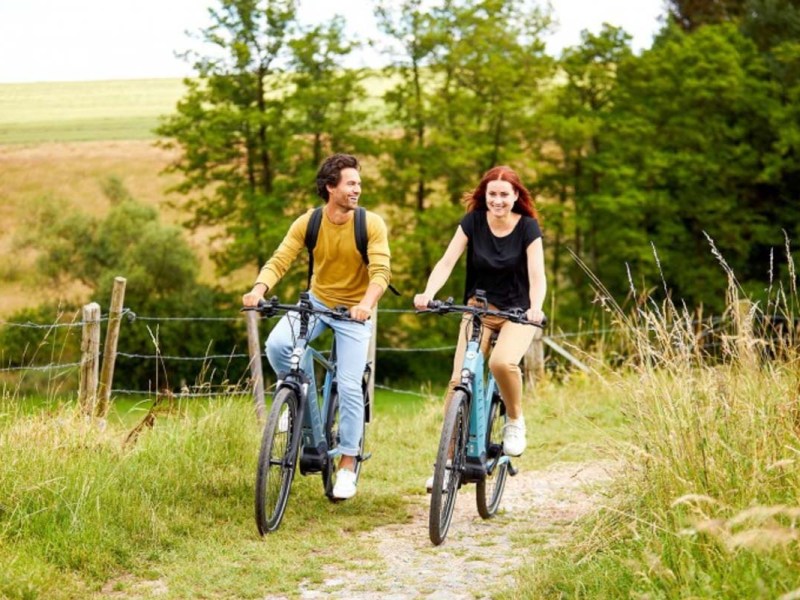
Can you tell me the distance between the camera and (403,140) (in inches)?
1362

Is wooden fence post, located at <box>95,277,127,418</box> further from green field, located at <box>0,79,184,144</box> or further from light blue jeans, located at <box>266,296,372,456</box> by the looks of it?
green field, located at <box>0,79,184,144</box>

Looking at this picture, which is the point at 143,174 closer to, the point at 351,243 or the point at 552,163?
the point at 552,163

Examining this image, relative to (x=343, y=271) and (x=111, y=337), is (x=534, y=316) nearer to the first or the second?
(x=343, y=271)

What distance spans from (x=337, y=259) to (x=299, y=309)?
1.97 feet

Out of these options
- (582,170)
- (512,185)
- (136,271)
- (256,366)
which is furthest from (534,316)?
(136,271)

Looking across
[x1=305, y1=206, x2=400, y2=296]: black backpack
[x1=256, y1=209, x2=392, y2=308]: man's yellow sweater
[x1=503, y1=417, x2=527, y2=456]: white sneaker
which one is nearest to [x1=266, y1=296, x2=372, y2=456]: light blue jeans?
[x1=256, y1=209, x2=392, y2=308]: man's yellow sweater

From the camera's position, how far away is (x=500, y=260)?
6.37 m

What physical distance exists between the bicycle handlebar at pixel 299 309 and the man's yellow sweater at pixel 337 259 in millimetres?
262

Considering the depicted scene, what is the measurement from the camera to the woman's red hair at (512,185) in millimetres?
6371

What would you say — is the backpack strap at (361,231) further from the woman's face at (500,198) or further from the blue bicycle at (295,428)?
the woman's face at (500,198)

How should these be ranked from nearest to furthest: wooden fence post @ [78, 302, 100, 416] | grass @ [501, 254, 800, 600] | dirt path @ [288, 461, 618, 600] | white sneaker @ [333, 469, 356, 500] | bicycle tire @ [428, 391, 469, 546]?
grass @ [501, 254, 800, 600]
dirt path @ [288, 461, 618, 600]
bicycle tire @ [428, 391, 469, 546]
white sneaker @ [333, 469, 356, 500]
wooden fence post @ [78, 302, 100, 416]

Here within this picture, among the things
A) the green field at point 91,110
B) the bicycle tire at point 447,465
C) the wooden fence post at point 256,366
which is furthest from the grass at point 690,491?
the green field at point 91,110

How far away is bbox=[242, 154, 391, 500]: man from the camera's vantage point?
6426 mm

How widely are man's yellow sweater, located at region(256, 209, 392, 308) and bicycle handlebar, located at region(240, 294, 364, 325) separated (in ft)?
0.86
